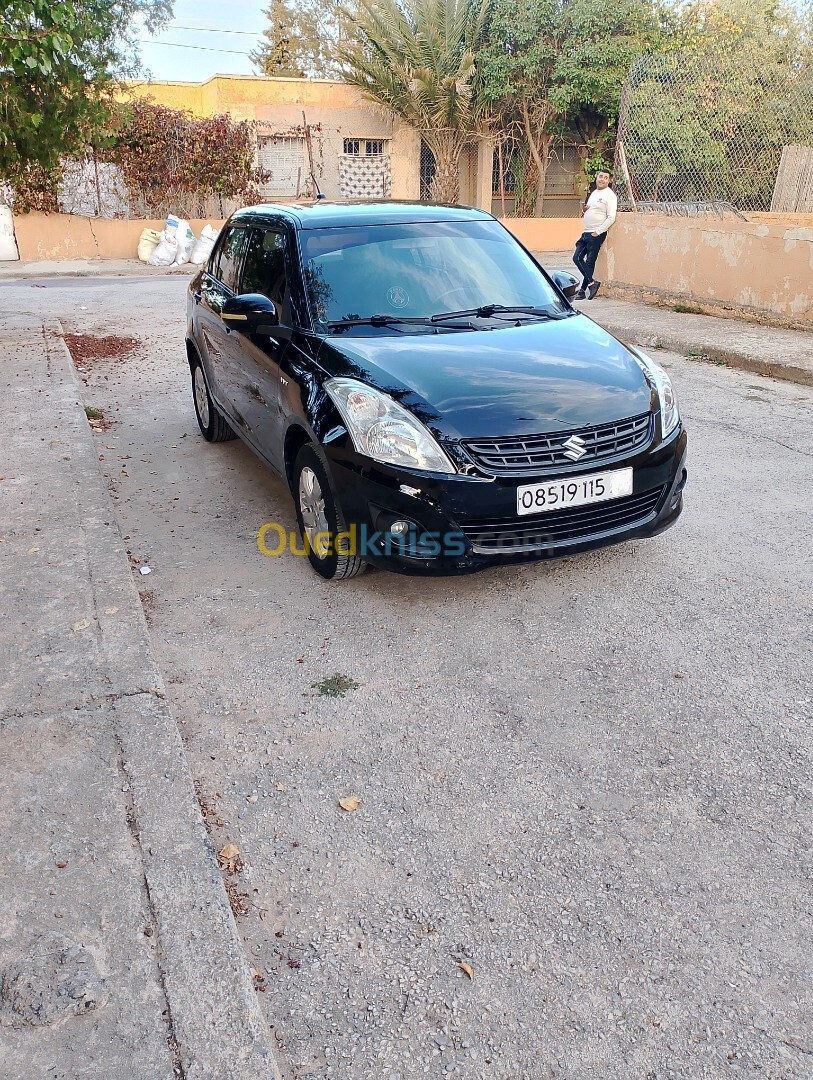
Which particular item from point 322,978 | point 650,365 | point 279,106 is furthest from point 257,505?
point 279,106

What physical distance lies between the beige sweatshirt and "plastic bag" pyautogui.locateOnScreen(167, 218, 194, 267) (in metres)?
10.9

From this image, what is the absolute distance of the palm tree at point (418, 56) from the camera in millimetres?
Answer: 23688

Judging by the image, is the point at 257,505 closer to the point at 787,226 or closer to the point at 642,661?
the point at 642,661

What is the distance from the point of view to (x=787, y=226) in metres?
10.5

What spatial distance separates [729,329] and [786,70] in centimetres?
322

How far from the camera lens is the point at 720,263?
1166 cm

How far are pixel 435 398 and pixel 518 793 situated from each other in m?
1.77

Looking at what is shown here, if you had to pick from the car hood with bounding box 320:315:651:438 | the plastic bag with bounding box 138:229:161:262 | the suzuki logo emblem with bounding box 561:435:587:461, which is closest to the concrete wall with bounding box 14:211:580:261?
the plastic bag with bounding box 138:229:161:262

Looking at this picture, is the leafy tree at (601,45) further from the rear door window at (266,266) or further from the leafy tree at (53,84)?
the rear door window at (266,266)

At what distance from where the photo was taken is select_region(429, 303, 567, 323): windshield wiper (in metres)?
4.80

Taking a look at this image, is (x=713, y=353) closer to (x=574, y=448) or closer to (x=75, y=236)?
(x=574, y=448)

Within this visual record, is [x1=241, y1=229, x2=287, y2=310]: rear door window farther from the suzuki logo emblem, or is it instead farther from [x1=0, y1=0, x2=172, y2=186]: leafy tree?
[x1=0, y1=0, x2=172, y2=186]: leafy tree

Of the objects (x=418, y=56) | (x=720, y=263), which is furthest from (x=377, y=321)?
(x=418, y=56)

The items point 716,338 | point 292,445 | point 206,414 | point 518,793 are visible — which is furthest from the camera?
point 716,338
